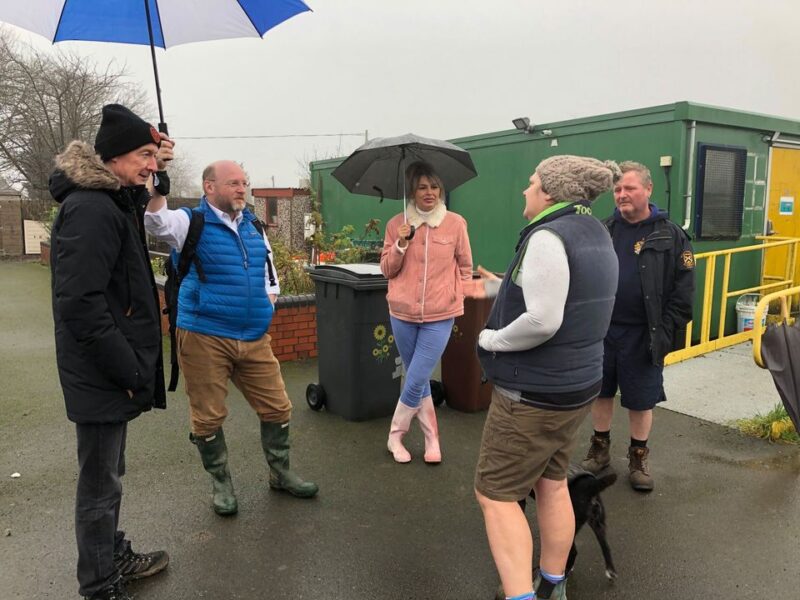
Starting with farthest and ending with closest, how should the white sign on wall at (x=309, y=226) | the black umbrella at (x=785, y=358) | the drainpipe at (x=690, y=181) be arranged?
the white sign on wall at (x=309, y=226), the drainpipe at (x=690, y=181), the black umbrella at (x=785, y=358)

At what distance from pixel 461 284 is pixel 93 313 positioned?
2306mm

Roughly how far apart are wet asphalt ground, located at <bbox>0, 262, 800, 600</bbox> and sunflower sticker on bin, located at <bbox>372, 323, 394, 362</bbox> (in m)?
0.51

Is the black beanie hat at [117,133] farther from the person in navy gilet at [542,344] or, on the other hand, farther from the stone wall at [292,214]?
the stone wall at [292,214]

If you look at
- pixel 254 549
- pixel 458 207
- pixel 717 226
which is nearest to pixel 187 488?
pixel 254 549

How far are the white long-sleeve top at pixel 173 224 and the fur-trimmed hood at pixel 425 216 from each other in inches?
42.4

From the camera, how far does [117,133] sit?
2.30 meters

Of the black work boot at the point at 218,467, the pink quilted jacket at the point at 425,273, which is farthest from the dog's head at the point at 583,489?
the black work boot at the point at 218,467

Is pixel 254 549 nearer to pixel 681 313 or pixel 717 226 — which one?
pixel 681 313

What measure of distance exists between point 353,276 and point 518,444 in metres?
2.56

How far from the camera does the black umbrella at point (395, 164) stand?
12.7 ft

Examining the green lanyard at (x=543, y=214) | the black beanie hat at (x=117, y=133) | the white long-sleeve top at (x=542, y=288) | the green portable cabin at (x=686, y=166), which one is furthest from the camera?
the green portable cabin at (x=686, y=166)

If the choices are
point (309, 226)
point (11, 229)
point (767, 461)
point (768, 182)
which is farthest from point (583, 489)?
point (11, 229)

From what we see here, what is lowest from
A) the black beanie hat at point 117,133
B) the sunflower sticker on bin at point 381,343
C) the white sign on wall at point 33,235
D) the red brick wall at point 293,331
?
the red brick wall at point 293,331

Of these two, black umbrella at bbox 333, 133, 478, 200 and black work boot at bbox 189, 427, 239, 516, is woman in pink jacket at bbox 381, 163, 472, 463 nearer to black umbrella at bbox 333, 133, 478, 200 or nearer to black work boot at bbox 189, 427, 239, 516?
black umbrella at bbox 333, 133, 478, 200
